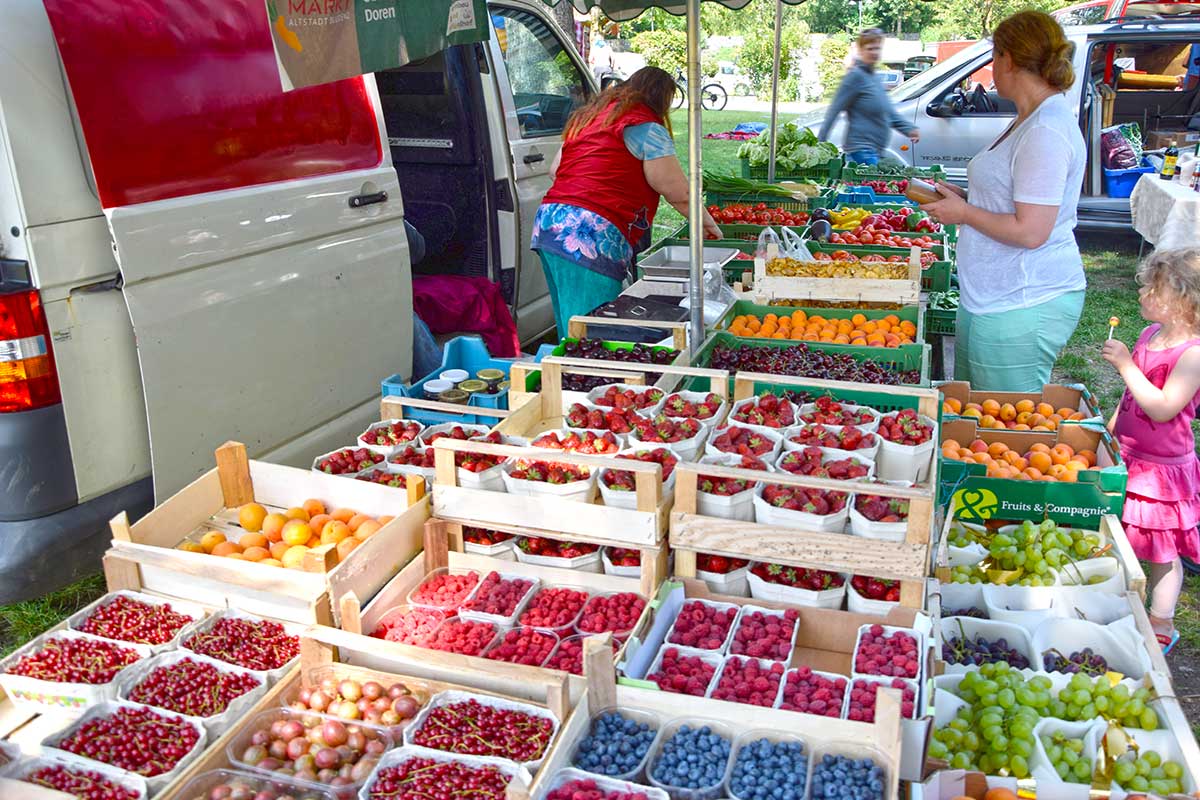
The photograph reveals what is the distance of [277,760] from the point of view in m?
2.23

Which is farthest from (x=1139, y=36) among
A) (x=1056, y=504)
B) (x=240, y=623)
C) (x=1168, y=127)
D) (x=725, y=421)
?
(x=240, y=623)

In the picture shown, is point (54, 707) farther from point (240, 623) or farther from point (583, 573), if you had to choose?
point (583, 573)

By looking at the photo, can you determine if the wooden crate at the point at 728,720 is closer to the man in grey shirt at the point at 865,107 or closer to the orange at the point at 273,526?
the orange at the point at 273,526

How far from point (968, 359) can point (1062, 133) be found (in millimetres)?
1056

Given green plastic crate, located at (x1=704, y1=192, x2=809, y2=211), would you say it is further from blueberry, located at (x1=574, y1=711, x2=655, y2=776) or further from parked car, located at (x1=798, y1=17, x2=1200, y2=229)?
blueberry, located at (x1=574, y1=711, x2=655, y2=776)

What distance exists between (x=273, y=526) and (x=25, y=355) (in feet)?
2.81

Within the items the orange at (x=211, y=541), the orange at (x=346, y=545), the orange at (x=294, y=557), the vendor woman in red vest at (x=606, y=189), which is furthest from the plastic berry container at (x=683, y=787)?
the vendor woman in red vest at (x=606, y=189)

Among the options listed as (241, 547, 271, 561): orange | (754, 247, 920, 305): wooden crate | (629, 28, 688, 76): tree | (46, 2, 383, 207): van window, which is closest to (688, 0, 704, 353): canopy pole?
(754, 247, 920, 305): wooden crate

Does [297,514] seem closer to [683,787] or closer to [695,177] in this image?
[683,787]

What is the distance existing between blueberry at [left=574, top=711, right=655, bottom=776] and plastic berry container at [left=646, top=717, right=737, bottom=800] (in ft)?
0.09

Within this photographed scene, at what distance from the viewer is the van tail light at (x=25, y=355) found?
281cm

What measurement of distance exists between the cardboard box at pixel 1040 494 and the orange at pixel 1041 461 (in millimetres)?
184

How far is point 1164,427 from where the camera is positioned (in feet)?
11.7

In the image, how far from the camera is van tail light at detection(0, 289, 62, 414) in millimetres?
2812
